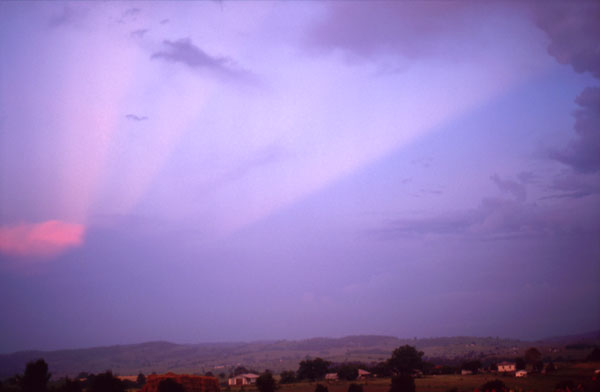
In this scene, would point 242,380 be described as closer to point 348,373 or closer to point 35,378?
point 348,373

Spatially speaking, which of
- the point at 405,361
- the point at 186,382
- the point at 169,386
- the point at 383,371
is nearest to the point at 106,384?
the point at 169,386

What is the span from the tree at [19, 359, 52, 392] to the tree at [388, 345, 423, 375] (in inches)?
2914

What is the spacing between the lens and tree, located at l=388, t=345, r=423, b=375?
342 feet

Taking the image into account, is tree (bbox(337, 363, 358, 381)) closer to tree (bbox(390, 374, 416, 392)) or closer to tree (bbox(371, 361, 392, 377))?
tree (bbox(371, 361, 392, 377))

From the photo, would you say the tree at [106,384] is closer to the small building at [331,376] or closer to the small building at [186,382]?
the small building at [186,382]

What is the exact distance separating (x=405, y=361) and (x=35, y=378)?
76.6 meters

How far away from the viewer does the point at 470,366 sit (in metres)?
99.4

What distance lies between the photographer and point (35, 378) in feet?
184

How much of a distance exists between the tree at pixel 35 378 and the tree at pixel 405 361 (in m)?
74.0

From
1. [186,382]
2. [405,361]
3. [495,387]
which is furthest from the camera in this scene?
[405,361]

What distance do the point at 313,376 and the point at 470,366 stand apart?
34.2m

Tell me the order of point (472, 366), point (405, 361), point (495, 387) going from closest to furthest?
point (495, 387) → point (472, 366) → point (405, 361)

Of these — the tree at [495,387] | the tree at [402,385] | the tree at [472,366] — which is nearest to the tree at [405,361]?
the tree at [472,366]

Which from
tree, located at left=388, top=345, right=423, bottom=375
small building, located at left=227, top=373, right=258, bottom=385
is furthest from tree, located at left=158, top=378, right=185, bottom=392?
tree, located at left=388, top=345, right=423, bottom=375
